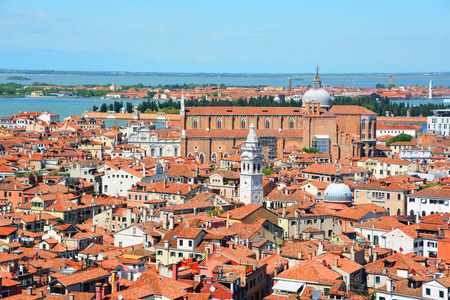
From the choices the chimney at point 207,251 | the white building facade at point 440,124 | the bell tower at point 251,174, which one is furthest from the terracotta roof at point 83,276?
the white building facade at point 440,124

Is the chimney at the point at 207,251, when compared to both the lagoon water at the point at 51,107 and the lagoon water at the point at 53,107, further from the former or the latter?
the lagoon water at the point at 53,107

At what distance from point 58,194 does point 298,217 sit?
7.55 meters

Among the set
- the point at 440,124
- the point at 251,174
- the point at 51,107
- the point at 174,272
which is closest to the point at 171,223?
the point at 174,272

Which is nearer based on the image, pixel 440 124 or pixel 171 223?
pixel 171 223

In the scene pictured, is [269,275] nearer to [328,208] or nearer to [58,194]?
[328,208]

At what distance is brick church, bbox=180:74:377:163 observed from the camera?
45747 mm

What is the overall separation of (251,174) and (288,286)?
9926mm

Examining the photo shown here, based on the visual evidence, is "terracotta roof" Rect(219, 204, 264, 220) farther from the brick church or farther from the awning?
the brick church

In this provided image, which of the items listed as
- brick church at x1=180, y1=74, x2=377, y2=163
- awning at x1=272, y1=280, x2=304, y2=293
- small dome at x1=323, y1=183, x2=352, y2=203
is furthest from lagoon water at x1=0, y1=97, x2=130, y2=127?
awning at x1=272, y1=280, x2=304, y2=293

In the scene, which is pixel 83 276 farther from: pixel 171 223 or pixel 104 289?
pixel 171 223

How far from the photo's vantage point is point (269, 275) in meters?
15.4

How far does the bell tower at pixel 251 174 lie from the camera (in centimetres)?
2370

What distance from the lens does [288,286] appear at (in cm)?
1403

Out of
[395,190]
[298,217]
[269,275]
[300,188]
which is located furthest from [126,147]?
[269,275]
